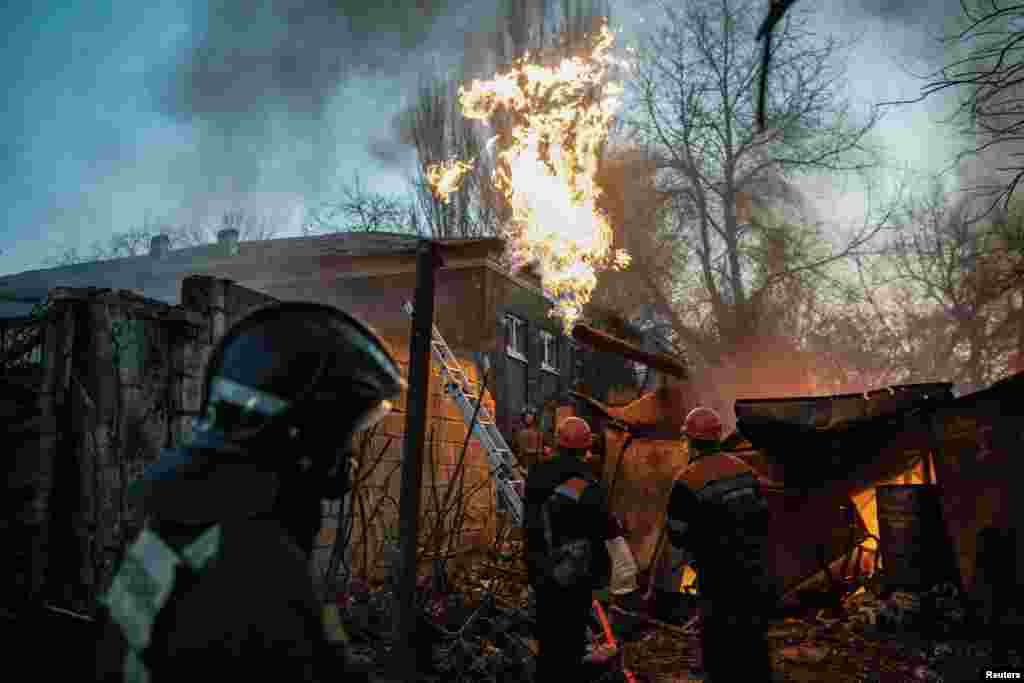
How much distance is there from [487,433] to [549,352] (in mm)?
15576

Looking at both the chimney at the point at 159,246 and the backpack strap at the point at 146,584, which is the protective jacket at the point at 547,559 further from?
the chimney at the point at 159,246

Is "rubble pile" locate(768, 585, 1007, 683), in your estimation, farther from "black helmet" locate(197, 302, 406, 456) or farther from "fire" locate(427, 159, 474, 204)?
"fire" locate(427, 159, 474, 204)

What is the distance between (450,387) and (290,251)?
1151 cm

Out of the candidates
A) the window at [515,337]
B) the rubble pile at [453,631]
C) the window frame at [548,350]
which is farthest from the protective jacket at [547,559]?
the window frame at [548,350]

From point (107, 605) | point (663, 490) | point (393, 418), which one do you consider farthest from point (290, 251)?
point (107, 605)

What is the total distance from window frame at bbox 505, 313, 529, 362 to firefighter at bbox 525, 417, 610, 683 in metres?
15.3

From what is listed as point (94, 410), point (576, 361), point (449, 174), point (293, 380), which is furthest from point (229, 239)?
point (293, 380)

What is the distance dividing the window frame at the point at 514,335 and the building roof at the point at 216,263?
11.0 ft

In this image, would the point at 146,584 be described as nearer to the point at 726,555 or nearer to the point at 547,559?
the point at 547,559

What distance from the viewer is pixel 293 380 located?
1.85m

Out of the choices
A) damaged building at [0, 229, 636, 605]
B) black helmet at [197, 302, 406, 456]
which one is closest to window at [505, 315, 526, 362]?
damaged building at [0, 229, 636, 605]

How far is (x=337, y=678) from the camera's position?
155 cm

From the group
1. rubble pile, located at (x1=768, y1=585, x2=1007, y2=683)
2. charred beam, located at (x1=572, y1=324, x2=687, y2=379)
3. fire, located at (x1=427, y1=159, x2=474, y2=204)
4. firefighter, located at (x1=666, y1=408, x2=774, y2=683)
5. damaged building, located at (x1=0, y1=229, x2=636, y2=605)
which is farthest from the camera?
fire, located at (x1=427, y1=159, x2=474, y2=204)

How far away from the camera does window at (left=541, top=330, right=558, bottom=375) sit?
24875 millimetres
